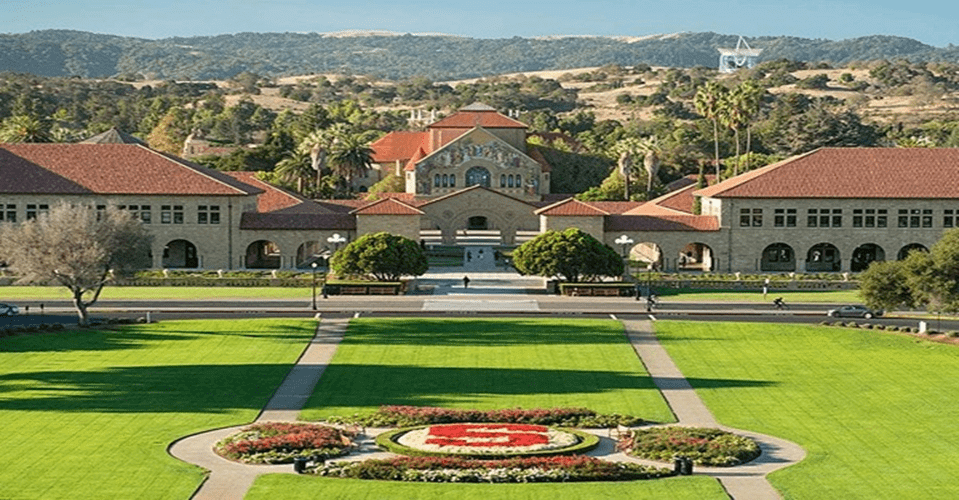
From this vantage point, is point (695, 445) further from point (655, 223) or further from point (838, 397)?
point (655, 223)

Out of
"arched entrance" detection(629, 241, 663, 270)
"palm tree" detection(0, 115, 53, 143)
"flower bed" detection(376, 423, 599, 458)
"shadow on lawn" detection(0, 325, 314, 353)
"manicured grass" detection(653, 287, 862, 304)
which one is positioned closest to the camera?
"flower bed" detection(376, 423, 599, 458)

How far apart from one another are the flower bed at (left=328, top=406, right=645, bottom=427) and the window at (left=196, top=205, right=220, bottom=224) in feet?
199

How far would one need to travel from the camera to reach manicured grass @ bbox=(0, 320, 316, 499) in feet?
162

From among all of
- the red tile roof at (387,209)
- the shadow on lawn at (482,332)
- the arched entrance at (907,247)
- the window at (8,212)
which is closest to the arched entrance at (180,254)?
the window at (8,212)

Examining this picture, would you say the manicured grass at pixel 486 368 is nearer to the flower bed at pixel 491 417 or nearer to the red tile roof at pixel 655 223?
the flower bed at pixel 491 417

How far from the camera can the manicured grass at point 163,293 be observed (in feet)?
330

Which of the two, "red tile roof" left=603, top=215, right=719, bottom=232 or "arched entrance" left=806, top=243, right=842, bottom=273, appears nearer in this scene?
"red tile roof" left=603, top=215, right=719, bottom=232

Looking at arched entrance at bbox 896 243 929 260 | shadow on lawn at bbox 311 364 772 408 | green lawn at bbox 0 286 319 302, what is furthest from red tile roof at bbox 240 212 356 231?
shadow on lawn at bbox 311 364 772 408

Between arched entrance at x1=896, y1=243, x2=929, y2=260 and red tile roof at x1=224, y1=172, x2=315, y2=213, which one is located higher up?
red tile roof at x1=224, y1=172, x2=315, y2=213

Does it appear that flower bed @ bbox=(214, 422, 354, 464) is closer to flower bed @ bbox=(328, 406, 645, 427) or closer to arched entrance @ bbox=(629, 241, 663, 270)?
flower bed @ bbox=(328, 406, 645, 427)

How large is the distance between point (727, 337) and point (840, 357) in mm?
7856

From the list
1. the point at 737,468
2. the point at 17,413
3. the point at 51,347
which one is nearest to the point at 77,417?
the point at 17,413

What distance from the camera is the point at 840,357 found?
7562cm

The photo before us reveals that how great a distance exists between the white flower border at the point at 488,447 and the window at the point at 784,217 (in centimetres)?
6493
